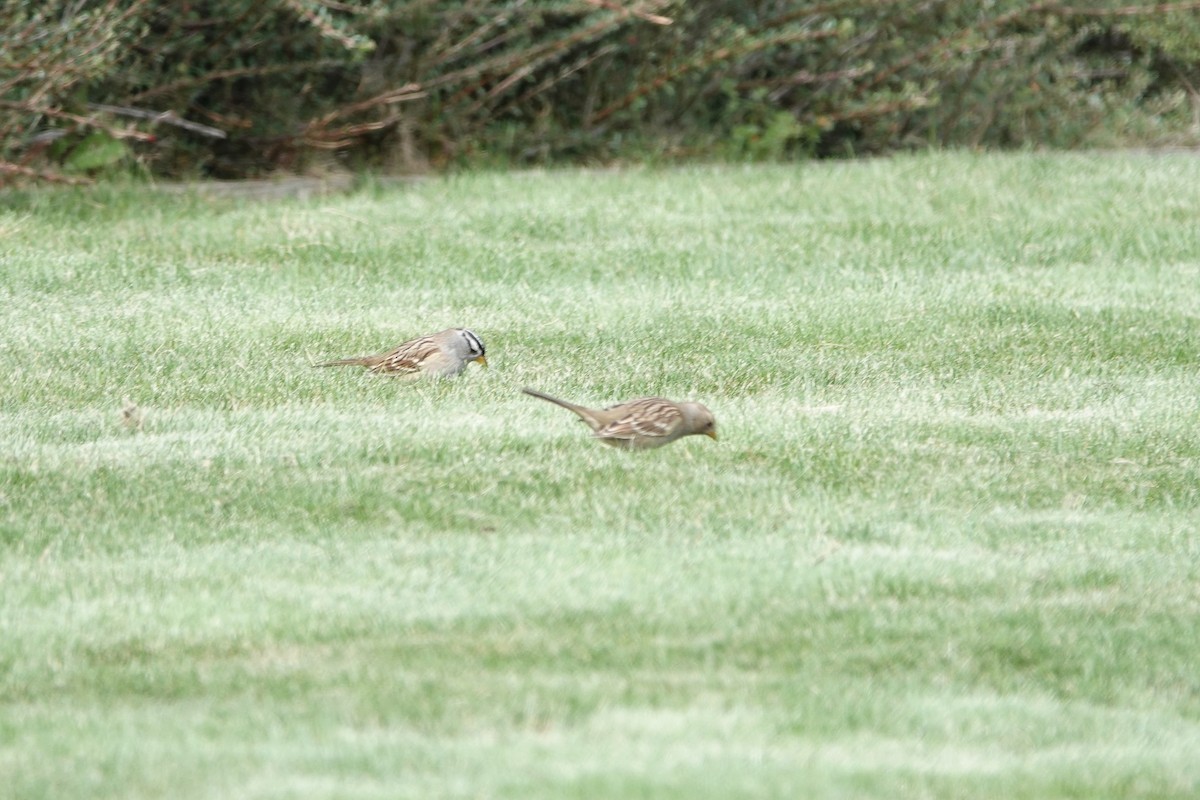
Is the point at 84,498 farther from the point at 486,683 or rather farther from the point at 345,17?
the point at 345,17

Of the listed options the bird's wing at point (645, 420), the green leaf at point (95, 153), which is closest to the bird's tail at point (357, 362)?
the bird's wing at point (645, 420)

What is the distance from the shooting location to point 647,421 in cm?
701

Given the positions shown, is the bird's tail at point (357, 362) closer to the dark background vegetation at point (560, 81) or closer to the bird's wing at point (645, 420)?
the bird's wing at point (645, 420)

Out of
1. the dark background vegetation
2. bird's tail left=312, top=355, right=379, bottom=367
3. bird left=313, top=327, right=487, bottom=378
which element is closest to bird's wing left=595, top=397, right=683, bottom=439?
bird left=313, top=327, right=487, bottom=378

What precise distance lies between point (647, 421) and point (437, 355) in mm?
1558

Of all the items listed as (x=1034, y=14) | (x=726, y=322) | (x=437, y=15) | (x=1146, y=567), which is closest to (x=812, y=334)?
(x=726, y=322)

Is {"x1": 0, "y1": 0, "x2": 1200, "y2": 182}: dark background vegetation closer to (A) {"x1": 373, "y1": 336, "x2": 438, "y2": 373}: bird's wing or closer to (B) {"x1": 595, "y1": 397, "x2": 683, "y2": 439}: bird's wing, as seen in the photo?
(A) {"x1": 373, "y1": 336, "x2": 438, "y2": 373}: bird's wing

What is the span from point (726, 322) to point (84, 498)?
418 cm

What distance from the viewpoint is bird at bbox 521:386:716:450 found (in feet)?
22.9

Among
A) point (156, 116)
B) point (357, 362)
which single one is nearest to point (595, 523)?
point (357, 362)

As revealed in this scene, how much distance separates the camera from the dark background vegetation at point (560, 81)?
1339cm

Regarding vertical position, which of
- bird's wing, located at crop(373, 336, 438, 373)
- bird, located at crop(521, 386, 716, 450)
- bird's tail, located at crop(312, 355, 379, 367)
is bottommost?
bird's tail, located at crop(312, 355, 379, 367)

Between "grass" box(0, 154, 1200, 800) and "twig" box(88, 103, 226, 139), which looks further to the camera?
"twig" box(88, 103, 226, 139)

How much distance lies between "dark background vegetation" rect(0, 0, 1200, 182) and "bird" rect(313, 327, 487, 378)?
15.6 ft
